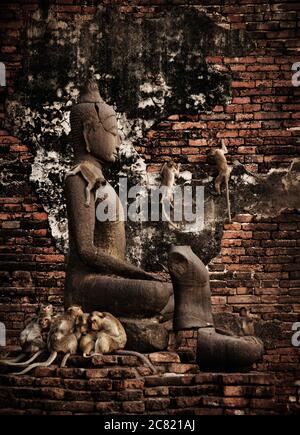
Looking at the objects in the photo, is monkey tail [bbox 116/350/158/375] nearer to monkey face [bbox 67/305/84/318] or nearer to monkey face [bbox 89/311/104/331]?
monkey face [bbox 89/311/104/331]

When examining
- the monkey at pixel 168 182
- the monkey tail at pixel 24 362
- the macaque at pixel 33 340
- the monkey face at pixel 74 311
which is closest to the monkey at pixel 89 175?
the monkey face at pixel 74 311

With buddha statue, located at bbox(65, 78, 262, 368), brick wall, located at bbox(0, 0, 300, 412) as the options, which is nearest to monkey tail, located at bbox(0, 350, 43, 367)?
buddha statue, located at bbox(65, 78, 262, 368)

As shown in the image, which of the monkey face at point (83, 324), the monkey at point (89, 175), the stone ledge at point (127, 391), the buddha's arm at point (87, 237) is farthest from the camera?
the monkey at point (89, 175)

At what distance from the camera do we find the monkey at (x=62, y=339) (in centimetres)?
537

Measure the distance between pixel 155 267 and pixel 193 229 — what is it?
1.67 ft

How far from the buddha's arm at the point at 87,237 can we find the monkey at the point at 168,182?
8.12ft

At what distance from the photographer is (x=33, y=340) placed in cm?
569

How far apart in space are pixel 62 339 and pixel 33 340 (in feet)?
1.11

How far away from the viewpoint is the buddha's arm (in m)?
5.80

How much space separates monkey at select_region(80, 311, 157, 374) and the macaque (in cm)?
37

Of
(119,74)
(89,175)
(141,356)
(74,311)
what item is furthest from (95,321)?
(119,74)

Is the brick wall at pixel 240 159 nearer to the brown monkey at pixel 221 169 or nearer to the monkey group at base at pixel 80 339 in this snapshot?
the brown monkey at pixel 221 169

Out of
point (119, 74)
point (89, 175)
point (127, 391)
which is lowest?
point (127, 391)

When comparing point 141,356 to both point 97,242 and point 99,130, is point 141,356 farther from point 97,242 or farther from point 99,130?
point 99,130
